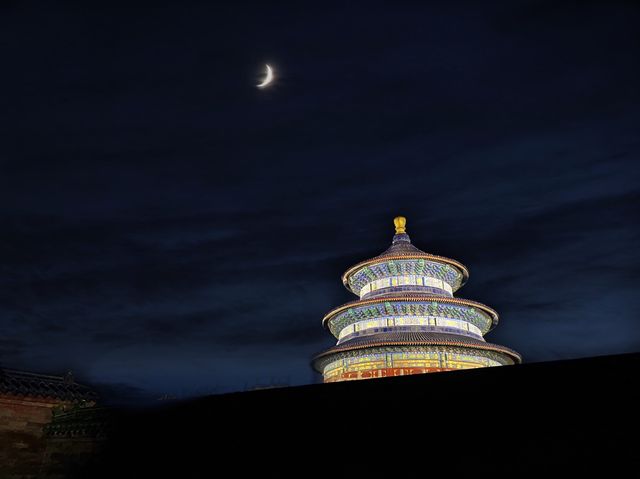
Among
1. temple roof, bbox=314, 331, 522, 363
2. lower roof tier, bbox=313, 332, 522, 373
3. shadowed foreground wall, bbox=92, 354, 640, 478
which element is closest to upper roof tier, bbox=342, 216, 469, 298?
temple roof, bbox=314, 331, 522, 363

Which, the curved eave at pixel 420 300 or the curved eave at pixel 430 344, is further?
the curved eave at pixel 420 300

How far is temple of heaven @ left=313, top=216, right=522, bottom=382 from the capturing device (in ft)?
78.8

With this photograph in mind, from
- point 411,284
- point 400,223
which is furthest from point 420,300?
point 400,223

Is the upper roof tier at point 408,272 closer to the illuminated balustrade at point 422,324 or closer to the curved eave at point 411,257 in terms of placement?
the curved eave at point 411,257

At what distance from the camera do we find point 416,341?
77.8 feet


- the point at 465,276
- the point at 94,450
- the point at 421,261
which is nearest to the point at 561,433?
the point at 94,450

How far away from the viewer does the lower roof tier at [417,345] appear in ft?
78.1

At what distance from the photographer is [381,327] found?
87.7 feet

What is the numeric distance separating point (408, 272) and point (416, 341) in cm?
633

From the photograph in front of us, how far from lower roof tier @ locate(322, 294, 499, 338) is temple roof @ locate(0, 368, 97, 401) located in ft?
55.1

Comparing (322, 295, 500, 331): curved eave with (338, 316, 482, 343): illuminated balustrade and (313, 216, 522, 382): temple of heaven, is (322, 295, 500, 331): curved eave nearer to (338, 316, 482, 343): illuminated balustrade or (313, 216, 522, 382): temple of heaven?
(313, 216, 522, 382): temple of heaven

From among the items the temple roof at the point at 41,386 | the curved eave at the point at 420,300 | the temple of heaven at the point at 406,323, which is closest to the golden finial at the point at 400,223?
the temple of heaven at the point at 406,323

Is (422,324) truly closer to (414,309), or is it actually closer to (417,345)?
(414,309)

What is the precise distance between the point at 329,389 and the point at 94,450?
6.30 metres
